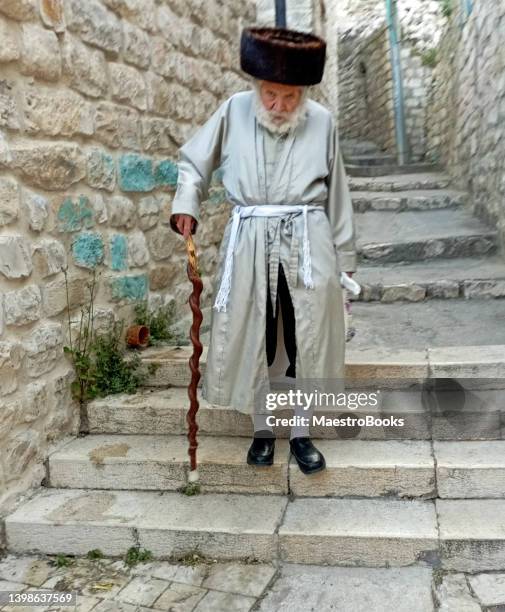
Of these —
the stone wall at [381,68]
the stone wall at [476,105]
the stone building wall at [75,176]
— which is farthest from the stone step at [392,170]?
the stone building wall at [75,176]

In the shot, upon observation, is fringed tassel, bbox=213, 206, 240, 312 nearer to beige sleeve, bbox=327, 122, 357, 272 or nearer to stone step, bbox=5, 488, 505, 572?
beige sleeve, bbox=327, 122, 357, 272

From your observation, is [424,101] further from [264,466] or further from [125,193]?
[264,466]

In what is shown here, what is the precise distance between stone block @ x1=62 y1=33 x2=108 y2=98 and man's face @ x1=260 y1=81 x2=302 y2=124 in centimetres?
105

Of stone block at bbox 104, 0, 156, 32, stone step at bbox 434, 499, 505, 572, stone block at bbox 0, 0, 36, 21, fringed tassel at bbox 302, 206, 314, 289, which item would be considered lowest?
stone step at bbox 434, 499, 505, 572

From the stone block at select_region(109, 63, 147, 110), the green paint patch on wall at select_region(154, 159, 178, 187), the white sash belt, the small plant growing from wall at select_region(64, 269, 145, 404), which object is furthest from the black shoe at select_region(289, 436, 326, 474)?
the stone block at select_region(109, 63, 147, 110)

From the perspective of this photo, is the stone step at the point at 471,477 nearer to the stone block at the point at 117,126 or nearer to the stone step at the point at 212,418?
the stone step at the point at 212,418

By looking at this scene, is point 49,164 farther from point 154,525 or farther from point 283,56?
point 154,525

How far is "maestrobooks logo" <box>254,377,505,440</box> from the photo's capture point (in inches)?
116

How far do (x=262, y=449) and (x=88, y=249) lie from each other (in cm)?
127

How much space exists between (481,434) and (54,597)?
1.83 metres

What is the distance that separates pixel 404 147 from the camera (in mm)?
9961

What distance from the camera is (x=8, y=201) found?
2.66 meters

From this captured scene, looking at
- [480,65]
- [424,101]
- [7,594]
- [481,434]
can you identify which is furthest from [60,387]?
[424,101]

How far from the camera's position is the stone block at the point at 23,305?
268 centimetres
